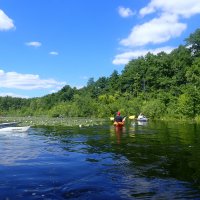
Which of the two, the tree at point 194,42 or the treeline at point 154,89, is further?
the tree at point 194,42

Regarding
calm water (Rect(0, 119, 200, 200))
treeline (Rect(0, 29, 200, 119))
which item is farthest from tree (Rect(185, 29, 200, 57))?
calm water (Rect(0, 119, 200, 200))

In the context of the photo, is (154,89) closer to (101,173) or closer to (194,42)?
(194,42)

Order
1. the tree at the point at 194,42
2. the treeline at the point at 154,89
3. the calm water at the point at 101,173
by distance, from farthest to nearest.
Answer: the tree at the point at 194,42, the treeline at the point at 154,89, the calm water at the point at 101,173

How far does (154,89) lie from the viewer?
11625 cm

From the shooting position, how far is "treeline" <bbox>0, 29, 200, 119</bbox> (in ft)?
279

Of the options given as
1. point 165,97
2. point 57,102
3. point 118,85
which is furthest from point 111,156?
point 57,102

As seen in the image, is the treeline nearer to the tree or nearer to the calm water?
the tree

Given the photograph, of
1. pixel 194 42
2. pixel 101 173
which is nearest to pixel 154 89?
pixel 194 42

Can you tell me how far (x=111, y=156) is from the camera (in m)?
20.2

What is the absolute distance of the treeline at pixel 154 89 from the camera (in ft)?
279

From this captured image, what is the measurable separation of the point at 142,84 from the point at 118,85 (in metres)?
14.0

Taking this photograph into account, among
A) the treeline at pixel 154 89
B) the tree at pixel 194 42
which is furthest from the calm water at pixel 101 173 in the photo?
the tree at pixel 194 42

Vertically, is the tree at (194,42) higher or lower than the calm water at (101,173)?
higher

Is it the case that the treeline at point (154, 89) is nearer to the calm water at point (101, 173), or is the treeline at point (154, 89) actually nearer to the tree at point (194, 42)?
the tree at point (194, 42)
